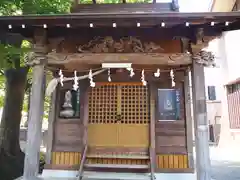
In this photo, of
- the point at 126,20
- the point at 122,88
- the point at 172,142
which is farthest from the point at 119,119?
the point at 126,20

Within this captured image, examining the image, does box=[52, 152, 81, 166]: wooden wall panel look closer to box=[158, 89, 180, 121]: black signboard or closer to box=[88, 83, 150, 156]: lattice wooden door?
box=[88, 83, 150, 156]: lattice wooden door

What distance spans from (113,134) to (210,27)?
3.76m

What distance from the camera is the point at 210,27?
5086 millimetres

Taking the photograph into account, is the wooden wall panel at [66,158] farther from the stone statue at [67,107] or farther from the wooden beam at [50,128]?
the stone statue at [67,107]

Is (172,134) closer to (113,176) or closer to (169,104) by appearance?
(169,104)

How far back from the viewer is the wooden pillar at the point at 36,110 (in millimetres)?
4809

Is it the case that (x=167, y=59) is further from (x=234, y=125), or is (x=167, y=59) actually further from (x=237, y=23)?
(x=234, y=125)

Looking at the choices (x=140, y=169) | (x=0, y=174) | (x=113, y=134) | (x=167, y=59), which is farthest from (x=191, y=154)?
(x=0, y=174)

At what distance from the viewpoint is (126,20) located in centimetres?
480

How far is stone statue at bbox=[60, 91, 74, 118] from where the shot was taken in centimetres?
677

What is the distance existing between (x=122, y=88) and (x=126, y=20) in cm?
257

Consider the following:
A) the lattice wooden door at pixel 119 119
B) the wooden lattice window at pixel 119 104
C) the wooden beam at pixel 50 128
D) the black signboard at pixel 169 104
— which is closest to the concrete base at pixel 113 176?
the wooden beam at pixel 50 128

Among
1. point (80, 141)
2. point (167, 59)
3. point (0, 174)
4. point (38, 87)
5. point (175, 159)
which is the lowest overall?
point (0, 174)

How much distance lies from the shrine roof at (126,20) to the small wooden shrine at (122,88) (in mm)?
19
